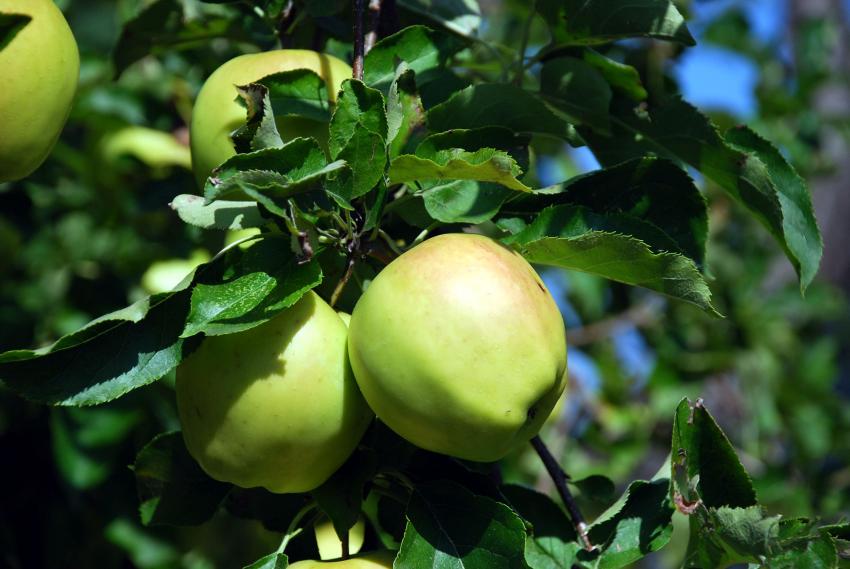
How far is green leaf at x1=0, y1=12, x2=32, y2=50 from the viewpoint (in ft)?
2.66

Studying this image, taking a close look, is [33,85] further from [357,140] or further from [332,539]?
[332,539]

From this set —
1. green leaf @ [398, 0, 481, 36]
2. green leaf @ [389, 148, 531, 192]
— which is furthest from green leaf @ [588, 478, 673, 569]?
green leaf @ [398, 0, 481, 36]

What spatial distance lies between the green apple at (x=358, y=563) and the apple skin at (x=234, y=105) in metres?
0.41

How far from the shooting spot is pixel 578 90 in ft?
3.52

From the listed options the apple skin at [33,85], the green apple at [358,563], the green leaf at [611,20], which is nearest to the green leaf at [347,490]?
the green apple at [358,563]

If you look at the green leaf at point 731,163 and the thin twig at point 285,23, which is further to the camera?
the thin twig at point 285,23

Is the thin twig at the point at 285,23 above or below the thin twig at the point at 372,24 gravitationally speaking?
below

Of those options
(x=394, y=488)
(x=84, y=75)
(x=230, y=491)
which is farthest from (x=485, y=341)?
(x=84, y=75)

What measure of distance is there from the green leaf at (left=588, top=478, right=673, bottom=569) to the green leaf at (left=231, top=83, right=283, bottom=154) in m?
0.49

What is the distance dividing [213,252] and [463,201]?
0.61m

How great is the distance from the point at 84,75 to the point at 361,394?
142 centimetres

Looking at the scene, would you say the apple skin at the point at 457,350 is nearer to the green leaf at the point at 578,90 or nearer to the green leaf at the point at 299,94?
the green leaf at the point at 299,94

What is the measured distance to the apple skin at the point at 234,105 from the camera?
96 centimetres

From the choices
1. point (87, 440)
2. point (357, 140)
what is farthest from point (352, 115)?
point (87, 440)
